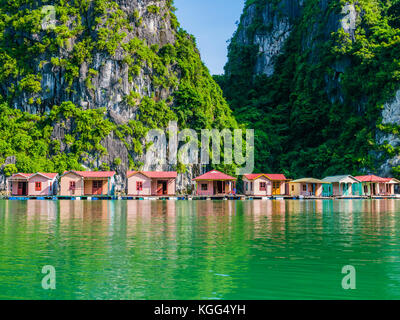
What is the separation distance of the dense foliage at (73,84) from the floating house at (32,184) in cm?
318

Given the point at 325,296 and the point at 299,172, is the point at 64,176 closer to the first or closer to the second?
the point at 299,172

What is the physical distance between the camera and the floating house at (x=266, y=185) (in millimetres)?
68438

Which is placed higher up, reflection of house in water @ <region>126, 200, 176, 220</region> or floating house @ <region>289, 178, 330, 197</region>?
floating house @ <region>289, 178, 330, 197</region>

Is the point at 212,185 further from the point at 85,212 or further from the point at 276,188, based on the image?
the point at 85,212

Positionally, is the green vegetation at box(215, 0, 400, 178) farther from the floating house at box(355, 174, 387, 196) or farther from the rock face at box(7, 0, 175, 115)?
the rock face at box(7, 0, 175, 115)

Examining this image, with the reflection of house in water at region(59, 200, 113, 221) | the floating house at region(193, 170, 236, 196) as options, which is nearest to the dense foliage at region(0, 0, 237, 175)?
the floating house at region(193, 170, 236, 196)

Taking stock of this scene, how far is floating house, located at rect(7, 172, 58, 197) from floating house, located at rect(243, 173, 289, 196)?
3147 cm

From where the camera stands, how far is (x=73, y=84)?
75.6 metres

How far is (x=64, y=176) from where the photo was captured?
63.2 m

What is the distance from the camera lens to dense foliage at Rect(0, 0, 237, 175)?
7025 centimetres

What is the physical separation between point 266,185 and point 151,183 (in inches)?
749

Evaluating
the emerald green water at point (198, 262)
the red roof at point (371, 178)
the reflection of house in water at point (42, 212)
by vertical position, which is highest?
the red roof at point (371, 178)

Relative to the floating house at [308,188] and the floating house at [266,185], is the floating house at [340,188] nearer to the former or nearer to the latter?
the floating house at [308,188]

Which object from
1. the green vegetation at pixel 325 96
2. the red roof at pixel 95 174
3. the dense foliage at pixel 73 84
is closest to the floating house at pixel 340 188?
the green vegetation at pixel 325 96
